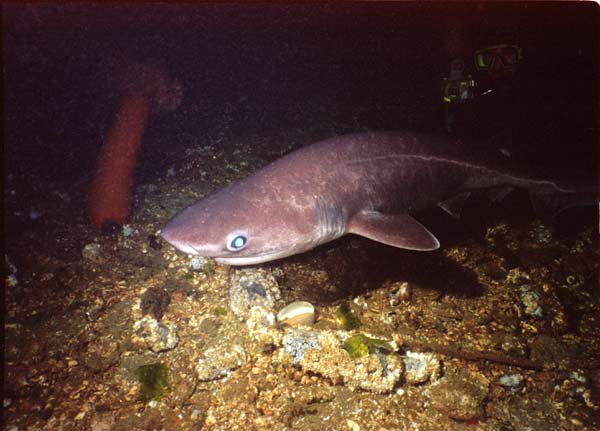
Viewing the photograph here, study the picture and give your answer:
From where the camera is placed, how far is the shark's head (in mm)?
2729

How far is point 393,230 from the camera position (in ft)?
10.7

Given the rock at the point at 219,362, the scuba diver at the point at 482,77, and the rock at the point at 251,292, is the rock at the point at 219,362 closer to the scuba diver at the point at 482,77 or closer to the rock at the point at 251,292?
the rock at the point at 251,292

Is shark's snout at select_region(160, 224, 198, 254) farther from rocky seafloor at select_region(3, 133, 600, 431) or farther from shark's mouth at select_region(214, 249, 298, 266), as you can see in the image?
rocky seafloor at select_region(3, 133, 600, 431)

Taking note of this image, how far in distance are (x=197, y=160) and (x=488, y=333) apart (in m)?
5.40

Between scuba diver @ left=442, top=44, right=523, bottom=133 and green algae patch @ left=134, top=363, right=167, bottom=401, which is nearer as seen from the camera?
green algae patch @ left=134, top=363, right=167, bottom=401

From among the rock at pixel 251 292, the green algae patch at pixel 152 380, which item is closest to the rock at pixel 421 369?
the rock at pixel 251 292

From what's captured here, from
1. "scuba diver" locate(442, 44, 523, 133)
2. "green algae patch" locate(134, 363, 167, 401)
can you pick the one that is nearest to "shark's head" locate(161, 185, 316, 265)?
"green algae patch" locate(134, 363, 167, 401)

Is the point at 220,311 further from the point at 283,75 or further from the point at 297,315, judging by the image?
the point at 283,75

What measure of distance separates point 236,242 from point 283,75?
10.2 m

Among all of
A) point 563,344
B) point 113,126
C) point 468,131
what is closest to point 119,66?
point 113,126

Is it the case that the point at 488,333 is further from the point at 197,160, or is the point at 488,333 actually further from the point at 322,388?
the point at 197,160

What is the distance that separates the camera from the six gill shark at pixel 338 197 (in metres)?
2.87

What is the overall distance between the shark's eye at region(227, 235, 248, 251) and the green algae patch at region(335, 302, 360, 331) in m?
1.44

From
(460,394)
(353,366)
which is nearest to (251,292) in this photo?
(353,366)
